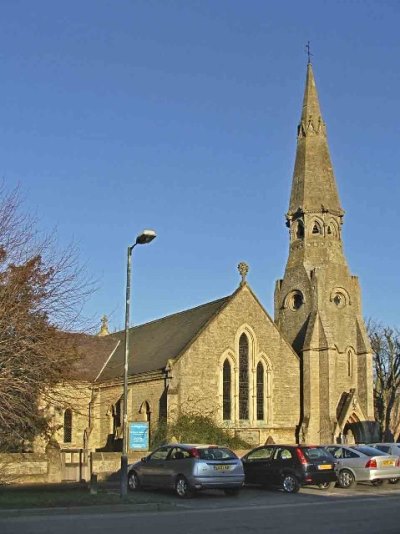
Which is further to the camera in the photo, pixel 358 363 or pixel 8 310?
pixel 358 363

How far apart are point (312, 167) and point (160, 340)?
15.7 meters

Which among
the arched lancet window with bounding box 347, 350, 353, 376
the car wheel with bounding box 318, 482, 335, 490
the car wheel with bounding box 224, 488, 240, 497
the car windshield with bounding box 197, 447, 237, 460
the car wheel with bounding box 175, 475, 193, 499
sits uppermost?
the arched lancet window with bounding box 347, 350, 353, 376

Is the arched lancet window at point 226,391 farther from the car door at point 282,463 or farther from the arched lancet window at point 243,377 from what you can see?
the car door at point 282,463

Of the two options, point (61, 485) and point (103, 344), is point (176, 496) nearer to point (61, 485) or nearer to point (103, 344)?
point (61, 485)

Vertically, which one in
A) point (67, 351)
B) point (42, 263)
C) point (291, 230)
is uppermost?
point (291, 230)

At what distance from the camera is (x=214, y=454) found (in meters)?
21.6

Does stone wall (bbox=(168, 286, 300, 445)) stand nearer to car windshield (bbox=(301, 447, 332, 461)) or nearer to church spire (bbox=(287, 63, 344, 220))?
church spire (bbox=(287, 63, 344, 220))

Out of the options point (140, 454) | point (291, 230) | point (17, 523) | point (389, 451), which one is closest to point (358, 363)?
point (291, 230)

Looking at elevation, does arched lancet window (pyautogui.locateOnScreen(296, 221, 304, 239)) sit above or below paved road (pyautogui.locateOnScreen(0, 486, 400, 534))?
above

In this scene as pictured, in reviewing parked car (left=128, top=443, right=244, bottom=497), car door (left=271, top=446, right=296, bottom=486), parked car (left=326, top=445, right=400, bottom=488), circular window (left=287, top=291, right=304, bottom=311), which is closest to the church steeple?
circular window (left=287, top=291, right=304, bottom=311)

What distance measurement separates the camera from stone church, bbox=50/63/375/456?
38062 mm

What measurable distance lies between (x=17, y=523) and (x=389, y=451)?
63.1 feet

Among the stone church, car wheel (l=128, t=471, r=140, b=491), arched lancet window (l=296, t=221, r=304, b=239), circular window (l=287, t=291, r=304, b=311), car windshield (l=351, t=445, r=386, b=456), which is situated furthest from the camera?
arched lancet window (l=296, t=221, r=304, b=239)

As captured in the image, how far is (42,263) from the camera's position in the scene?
84.5ft
